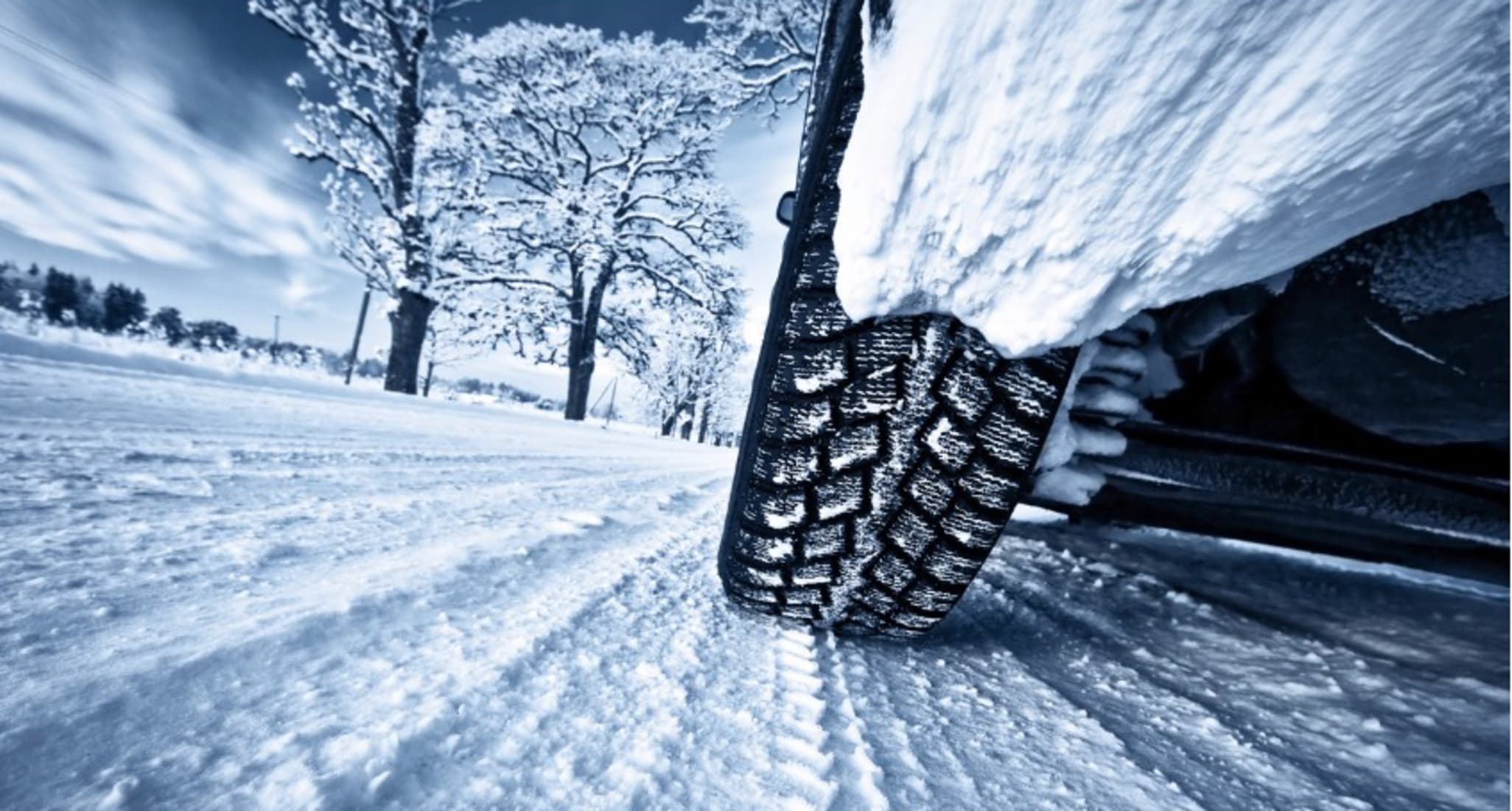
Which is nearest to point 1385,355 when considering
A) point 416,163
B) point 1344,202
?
point 1344,202

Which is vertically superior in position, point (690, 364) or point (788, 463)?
point (690, 364)

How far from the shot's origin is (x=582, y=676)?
0.50 meters

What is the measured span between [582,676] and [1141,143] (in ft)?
1.96

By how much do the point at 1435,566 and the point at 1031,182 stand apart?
1108 millimetres

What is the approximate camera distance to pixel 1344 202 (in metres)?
0.36

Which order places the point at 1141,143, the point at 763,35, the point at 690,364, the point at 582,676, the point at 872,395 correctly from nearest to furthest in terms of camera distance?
the point at 1141,143
the point at 582,676
the point at 872,395
the point at 763,35
the point at 690,364

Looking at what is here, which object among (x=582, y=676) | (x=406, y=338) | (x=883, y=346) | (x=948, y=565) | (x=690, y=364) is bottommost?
(x=582, y=676)

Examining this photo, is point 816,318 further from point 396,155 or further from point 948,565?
point 396,155

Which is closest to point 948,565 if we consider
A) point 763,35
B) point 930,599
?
point 930,599

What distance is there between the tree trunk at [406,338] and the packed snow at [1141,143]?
8782 mm

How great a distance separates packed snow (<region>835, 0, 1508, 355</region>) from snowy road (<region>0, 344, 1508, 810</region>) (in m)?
0.38

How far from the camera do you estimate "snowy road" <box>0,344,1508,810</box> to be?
0.37m

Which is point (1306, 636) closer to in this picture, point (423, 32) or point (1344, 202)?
point (1344, 202)

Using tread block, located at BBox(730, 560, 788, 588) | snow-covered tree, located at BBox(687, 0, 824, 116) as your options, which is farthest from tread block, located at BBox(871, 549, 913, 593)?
snow-covered tree, located at BBox(687, 0, 824, 116)
